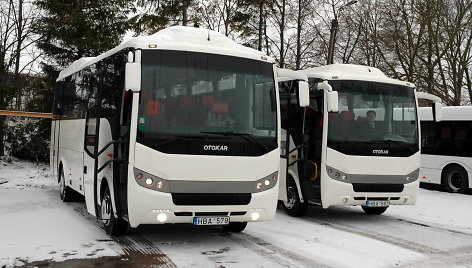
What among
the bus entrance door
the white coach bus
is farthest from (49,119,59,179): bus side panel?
the bus entrance door

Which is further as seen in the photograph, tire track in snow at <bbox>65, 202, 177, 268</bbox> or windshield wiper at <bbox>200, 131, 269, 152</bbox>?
windshield wiper at <bbox>200, 131, 269, 152</bbox>

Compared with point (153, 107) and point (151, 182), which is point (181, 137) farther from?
point (151, 182)

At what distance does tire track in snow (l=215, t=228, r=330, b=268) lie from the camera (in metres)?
6.84

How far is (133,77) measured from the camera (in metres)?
6.80

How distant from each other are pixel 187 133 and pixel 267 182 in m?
1.47

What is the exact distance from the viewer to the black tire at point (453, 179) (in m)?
16.9

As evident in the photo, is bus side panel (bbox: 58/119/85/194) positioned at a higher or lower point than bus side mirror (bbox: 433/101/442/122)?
lower

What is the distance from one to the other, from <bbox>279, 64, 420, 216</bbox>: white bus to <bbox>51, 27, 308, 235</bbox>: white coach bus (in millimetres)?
2541

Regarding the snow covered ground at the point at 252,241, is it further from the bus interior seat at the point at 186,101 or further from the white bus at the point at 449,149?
the white bus at the point at 449,149

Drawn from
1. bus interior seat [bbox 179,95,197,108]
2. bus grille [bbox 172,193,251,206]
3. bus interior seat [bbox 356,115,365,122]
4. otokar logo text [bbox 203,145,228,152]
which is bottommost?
bus grille [bbox 172,193,251,206]

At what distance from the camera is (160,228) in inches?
357

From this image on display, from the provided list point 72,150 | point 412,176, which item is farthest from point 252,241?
point 72,150

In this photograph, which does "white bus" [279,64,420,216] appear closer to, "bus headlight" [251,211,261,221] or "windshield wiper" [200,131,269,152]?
"windshield wiper" [200,131,269,152]

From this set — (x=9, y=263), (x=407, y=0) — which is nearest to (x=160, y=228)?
(x=9, y=263)
